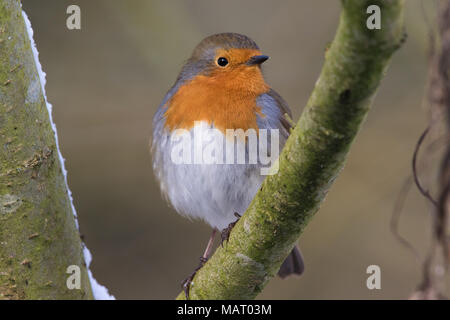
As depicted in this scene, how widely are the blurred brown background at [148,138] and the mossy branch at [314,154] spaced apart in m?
2.61

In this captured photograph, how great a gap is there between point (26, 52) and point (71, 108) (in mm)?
2665

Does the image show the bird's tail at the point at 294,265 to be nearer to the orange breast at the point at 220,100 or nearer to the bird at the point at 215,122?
the bird at the point at 215,122

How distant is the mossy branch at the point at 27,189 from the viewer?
80.4 inches

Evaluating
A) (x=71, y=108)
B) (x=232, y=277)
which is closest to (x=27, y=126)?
(x=232, y=277)

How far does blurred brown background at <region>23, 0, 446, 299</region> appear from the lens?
473 centimetres

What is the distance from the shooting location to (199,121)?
9.37ft

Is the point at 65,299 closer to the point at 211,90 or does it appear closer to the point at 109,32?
the point at 211,90

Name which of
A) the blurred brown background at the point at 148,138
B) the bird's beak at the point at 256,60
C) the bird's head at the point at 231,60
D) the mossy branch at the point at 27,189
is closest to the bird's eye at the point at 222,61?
the bird's head at the point at 231,60

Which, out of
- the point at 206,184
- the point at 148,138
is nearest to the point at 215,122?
the point at 206,184

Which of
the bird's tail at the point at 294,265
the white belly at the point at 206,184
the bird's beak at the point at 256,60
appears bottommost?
the bird's tail at the point at 294,265

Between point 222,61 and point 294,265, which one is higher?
point 222,61

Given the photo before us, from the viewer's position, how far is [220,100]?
289cm

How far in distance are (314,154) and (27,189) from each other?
43.5 inches

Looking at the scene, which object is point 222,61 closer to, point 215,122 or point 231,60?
point 231,60
